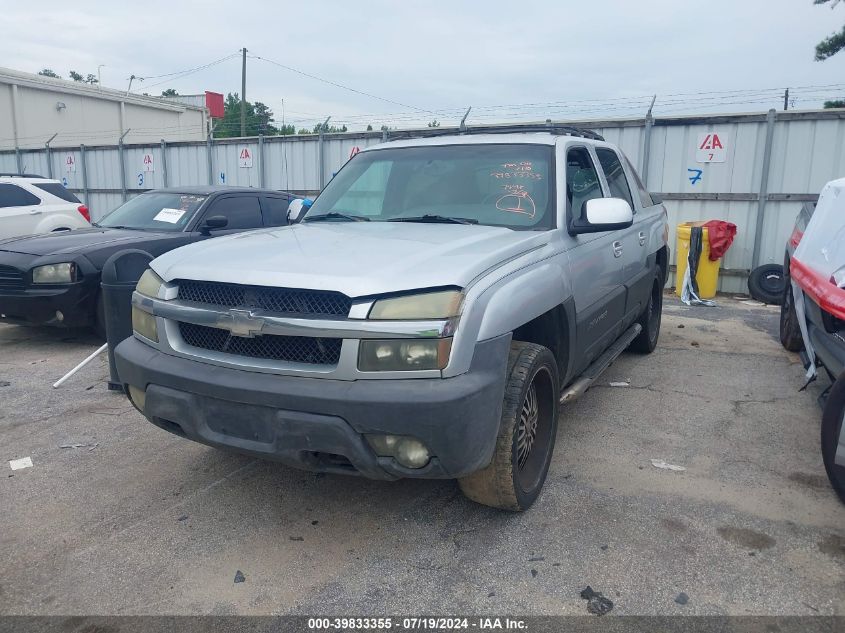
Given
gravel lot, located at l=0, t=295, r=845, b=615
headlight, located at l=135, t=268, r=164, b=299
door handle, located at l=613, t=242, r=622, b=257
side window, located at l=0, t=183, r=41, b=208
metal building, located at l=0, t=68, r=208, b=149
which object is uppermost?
metal building, located at l=0, t=68, r=208, b=149

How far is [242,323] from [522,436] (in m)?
1.42

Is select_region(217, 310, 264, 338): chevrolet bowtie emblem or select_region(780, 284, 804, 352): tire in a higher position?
select_region(217, 310, 264, 338): chevrolet bowtie emblem

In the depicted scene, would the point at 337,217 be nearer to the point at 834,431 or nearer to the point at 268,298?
the point at 268,298

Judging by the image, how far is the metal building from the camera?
25.0 meters

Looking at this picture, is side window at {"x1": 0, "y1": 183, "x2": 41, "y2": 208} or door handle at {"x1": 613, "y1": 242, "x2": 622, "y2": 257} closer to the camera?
door handle at {"x1": 613, "y1": 242, "x2": 622, "y2": 257}

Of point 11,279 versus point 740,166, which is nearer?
point 11,279

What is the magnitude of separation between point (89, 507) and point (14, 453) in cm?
104

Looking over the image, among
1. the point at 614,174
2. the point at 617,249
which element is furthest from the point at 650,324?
the point at 617,249

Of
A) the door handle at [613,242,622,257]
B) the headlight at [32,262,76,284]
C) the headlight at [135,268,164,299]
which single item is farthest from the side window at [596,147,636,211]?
the headlight at [32,262,76,284]

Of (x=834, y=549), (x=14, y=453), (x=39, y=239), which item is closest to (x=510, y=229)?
(x=834, y=549)

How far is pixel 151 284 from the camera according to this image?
3.12 m

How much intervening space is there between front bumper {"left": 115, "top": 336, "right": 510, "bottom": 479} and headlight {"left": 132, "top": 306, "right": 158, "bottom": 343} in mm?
260

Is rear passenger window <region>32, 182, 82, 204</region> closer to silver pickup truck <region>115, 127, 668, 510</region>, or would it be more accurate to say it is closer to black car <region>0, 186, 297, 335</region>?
black car <region>0, 186, 297, 335</region>

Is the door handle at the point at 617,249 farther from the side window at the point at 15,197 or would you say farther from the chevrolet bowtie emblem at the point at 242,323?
the side window at the point at 15,197
